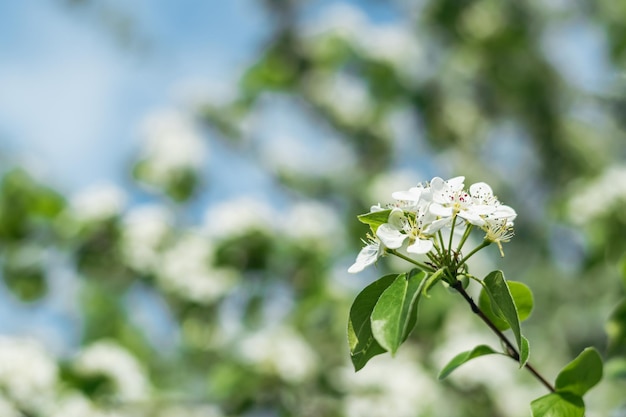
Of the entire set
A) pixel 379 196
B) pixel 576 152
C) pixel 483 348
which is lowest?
pixel 483 348

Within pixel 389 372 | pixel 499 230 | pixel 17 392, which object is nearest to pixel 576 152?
pixel 389 372

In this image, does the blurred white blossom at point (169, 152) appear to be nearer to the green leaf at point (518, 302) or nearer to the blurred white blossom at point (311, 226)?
the blurred white blossom at point (311, 226)

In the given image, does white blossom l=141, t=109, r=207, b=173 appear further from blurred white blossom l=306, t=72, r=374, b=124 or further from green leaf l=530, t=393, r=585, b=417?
green leaf l=530, t=393, r=585, b=417

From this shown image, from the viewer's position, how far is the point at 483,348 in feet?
3.11

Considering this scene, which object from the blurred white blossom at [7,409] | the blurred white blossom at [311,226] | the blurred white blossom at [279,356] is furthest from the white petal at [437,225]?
the blurred white blossom at [311,226]

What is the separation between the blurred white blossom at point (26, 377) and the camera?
215cm

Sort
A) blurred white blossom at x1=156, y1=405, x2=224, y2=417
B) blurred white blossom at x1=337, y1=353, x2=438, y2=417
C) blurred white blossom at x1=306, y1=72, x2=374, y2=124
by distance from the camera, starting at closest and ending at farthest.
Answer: blurred white blossom at x1=337, y1=353, x2=438, y2=417, blurred white blossom at x1=156, y1=405, x2=224, y2=417, blurred white blossom at x1=306, y1=72, x2=374, y2=124

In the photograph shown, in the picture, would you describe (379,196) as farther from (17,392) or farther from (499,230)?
(499,230)

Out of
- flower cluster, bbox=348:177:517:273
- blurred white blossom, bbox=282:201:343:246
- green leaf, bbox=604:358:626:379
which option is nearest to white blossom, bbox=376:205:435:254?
flower cluster, bbox=348:177:517:273

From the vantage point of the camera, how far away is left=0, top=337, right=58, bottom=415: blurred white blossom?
7.05 ft

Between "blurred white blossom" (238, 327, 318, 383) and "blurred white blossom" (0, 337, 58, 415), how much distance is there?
2.21ft

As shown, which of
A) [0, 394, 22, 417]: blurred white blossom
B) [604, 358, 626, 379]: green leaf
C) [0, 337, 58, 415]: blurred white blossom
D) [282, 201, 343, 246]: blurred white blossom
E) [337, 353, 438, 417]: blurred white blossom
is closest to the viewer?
[604, 358, 626, 379]: green leaf

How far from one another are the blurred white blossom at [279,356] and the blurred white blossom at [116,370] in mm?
395

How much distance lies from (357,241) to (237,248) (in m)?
0.61
